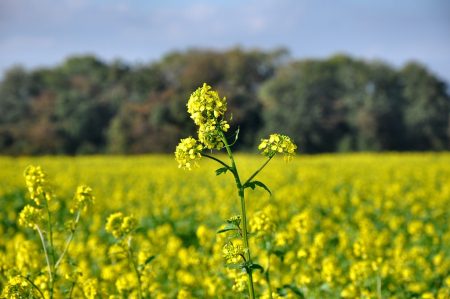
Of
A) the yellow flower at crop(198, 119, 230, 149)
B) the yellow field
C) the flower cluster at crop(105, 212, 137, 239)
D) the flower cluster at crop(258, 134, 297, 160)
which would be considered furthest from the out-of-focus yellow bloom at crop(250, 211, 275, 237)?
the yellow flower at crop(198, 119, 230, 149)

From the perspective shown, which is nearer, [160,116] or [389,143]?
[160,116]

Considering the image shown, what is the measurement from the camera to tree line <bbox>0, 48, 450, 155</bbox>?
1582 inches

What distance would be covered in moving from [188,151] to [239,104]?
3728 centimetres

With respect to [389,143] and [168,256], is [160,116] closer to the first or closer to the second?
[389,143]

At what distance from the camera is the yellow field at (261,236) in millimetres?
4363

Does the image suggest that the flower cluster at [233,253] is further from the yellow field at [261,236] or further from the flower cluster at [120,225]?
the flower cluster at [120,225]

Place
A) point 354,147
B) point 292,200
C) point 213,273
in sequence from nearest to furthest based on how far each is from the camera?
point 213,273
point 292,200
point 354,147

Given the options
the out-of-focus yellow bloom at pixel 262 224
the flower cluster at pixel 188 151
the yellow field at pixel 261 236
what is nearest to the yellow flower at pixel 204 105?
the flower cluster at pixel 188 151

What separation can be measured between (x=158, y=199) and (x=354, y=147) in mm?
30033

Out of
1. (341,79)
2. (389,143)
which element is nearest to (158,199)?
(389,143)

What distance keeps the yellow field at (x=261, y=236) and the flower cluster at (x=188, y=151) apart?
1.03 metres

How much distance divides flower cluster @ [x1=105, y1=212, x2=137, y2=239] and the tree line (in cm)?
3209

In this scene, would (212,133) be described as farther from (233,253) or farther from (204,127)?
(233,253)

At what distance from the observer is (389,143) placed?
4312cm
